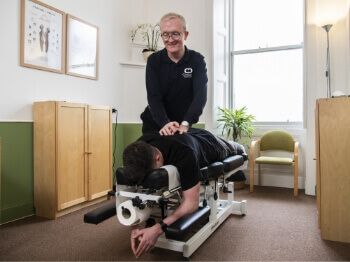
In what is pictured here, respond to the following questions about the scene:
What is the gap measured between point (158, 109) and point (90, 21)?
1978mm

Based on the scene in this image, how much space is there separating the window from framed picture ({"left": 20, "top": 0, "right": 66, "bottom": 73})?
2415mm

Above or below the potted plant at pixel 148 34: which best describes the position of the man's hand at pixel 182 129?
below

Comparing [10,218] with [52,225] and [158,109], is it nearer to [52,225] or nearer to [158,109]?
[52,225]

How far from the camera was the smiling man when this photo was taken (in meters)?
1.71

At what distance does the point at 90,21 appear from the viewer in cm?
317

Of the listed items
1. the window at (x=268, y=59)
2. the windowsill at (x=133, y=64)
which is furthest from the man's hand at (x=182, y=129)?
the window at (x=268, y=59)

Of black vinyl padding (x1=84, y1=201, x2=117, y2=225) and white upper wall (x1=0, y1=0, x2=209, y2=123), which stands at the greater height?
white upper wall (x1=0, y1=0, x2=209, y2=123)

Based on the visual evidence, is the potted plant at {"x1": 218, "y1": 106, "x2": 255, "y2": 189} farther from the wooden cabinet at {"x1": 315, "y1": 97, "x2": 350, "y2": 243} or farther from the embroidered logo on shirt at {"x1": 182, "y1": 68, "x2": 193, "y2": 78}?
the embroidered logo on shirt at {"x1": 182, "y1": 68, "x2": 193, "y2": 78}

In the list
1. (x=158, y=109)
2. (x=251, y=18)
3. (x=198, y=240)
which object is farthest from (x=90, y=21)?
(x=198, y=240)

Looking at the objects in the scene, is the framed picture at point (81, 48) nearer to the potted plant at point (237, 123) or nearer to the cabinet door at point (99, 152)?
the cabinet door at point (99, 152)

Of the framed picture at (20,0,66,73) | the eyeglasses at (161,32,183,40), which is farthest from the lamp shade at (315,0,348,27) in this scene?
the framed picture at (20,0,66,73)

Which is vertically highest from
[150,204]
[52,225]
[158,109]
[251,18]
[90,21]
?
[251,18]

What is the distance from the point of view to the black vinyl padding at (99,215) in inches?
51.0

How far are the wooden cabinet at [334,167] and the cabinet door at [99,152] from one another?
6.42ft
